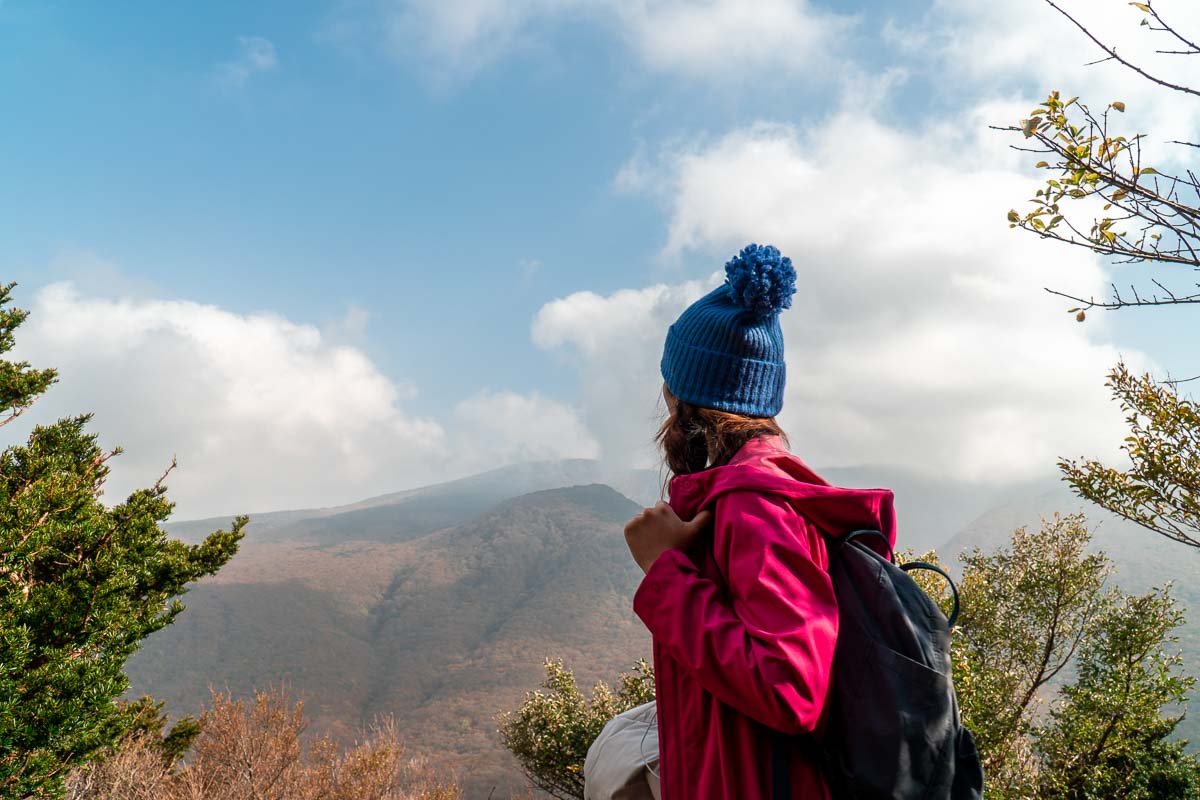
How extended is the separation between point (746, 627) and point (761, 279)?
0.97 metres

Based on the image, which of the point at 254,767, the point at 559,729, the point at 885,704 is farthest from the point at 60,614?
the point at 559,729

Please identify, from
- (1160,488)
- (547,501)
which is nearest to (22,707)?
(1160,488)

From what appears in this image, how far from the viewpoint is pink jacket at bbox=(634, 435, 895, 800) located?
1349 mm

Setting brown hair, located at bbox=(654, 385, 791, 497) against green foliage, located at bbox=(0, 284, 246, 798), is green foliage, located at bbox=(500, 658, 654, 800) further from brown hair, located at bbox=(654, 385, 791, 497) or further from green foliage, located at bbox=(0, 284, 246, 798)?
brown hair, located at bbox=(654, 385, 791, 497)

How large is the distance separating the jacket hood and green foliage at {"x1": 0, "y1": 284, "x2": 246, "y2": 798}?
6.55 meters

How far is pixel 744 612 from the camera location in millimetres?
1420

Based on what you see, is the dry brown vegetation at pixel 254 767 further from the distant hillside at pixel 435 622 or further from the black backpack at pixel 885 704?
the distant hillside at pixel 435 622

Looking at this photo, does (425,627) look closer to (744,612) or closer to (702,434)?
(702,434)

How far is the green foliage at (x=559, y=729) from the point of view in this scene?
21875mm

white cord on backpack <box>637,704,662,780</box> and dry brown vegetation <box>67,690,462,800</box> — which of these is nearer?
white cord on backpack <box>637,704,662,780</box>

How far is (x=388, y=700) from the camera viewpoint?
9762 centimetres

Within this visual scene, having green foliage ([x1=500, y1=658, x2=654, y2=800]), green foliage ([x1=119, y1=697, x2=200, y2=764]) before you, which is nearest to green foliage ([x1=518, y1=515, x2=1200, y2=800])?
green foliage ([x1=500, y1=658, x2=654, y2=800])

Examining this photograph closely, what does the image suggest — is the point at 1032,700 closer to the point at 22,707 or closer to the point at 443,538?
the point at 22,707

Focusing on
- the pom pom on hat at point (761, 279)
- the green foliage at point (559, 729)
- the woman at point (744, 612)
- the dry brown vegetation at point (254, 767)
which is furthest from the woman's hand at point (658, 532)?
the green foliage at point (559, 729)
